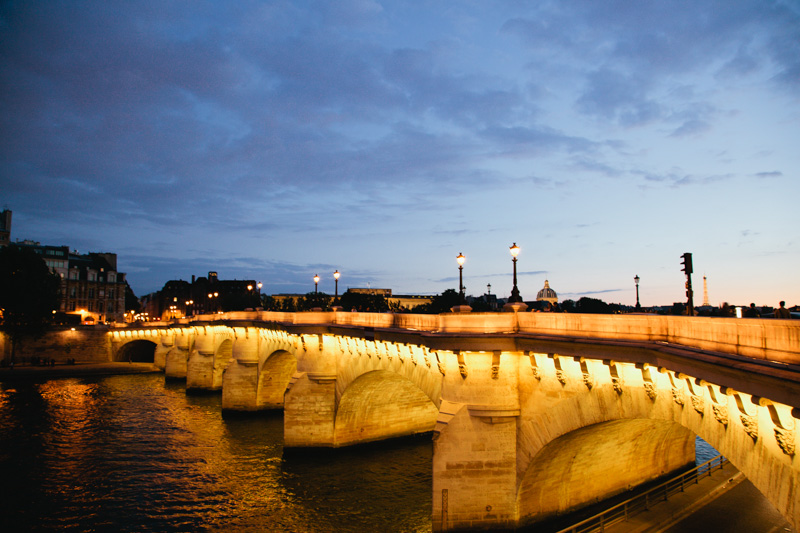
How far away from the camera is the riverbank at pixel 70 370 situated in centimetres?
6318

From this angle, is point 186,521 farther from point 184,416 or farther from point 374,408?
point 184,416

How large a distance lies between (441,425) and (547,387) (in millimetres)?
3916

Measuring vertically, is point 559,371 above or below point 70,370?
above

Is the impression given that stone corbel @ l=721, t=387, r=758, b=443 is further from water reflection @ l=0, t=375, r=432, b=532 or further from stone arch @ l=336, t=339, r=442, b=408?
water reflection @ l=0, t=375, r=432, b=532

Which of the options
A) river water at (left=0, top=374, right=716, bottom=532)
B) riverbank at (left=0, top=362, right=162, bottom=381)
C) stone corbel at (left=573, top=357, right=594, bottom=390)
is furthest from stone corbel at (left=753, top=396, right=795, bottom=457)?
riverbank at (left=0, top=362, right=162, bottom=381)

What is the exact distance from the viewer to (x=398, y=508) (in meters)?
21.9

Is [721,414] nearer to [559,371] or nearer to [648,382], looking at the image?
[648,382]

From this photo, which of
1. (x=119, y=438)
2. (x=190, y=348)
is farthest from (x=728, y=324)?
(x=190, y=348)

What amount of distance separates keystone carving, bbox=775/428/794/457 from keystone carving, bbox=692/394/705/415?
7.08ft

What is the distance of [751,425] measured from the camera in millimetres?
8906

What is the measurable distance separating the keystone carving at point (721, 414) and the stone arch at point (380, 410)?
18.1 metres

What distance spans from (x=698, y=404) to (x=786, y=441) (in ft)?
7.56

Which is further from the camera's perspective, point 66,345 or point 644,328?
point 66,345

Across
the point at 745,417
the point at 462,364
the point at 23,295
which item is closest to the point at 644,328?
the point at 745,417
